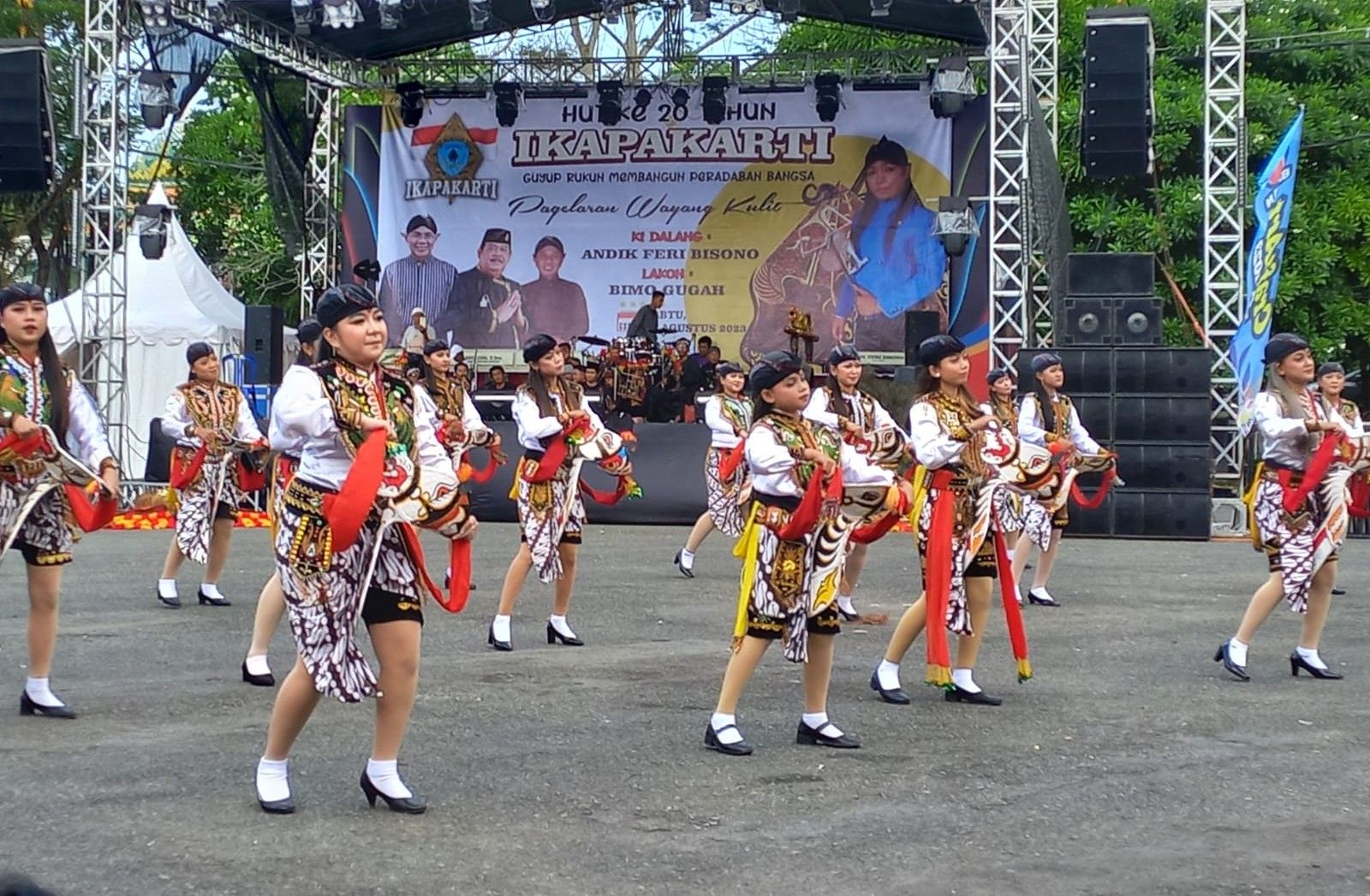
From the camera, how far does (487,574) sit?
13.1m

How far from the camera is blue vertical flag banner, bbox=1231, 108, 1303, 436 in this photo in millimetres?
17000

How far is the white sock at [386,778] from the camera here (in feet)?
18.1

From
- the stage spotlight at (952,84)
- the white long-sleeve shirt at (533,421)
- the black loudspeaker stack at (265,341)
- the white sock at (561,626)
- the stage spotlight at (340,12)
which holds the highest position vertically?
the stage spotlight at (340,12)

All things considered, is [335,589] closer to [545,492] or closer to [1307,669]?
[545,492]

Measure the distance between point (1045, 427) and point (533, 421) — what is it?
3.70m

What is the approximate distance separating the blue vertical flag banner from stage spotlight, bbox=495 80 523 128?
9.84 meters

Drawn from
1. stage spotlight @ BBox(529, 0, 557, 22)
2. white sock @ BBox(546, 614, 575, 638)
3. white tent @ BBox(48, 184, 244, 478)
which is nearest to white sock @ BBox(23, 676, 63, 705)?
white sock @ BBox(546, 614, 575, 638)

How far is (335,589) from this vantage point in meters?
5.30

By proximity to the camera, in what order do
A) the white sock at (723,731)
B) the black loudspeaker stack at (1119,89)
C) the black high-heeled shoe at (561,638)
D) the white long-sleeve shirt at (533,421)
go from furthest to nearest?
the black loudspeaker stack at (1119,89)
the black high-heeled shoe at (561,638)
the white long-sleeve shirt at (533,421)
the white sock at (723,731)

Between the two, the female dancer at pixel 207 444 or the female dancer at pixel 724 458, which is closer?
the female dancer at pixel 207 444

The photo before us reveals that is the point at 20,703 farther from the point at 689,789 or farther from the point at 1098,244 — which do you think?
the point at 1098,244

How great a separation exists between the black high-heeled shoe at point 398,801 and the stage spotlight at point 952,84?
54.2 ft

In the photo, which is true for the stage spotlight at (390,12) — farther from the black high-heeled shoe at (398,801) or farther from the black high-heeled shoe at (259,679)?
the black high-heeled shoe at (398,801)

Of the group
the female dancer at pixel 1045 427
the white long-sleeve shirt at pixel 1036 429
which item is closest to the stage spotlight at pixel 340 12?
the female dancer at pixel 1045 427
